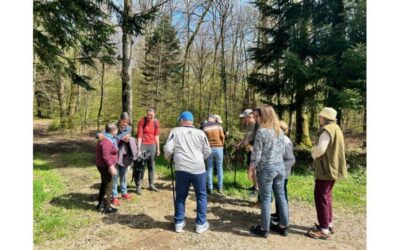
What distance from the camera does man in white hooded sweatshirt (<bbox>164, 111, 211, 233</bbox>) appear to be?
4.50 m

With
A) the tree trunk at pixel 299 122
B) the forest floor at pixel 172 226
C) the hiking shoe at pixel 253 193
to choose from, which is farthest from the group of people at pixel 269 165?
the tree trunk at pixel 299 122

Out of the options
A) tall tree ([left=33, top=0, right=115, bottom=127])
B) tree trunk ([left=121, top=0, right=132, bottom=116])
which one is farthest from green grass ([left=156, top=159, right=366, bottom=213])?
tall tree ([left=33, top=0, right=115, bottom=127])

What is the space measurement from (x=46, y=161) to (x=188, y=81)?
532 inches

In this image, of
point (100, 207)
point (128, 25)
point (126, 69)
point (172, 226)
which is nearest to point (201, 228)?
point (172, 226)

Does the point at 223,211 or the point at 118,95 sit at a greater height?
the point at 118,95

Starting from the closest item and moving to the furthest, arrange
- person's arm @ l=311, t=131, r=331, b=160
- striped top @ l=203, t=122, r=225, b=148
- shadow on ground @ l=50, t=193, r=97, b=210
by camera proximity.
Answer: person's arm @ l=311, t=131, r=331, b=160 < shadow on ground @ l=50, t=193, r=97, b=210 < striped top @ l=203, t=122, r=225, b=148

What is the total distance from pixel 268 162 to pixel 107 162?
268 centimetres

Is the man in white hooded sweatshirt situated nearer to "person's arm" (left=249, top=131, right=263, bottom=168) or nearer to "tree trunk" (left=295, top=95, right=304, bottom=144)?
"person's arm" (left=249, top=131, right=263, bottom=168)

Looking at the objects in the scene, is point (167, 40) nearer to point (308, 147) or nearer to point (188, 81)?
point (188, 81)

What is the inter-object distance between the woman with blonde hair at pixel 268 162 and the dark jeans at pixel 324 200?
0.52 meters

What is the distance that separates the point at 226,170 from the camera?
8.55 metres

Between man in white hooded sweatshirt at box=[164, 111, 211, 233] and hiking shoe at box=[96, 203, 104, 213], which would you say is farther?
hiking shoe at box=[96, 203, 104, 213]

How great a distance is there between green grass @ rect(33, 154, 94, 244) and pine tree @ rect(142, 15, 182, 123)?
11.1m

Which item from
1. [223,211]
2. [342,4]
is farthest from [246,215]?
[342,4]
